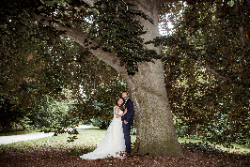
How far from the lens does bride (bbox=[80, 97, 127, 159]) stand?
6160 mm

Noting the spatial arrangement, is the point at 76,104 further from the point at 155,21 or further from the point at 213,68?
the point at 213,68

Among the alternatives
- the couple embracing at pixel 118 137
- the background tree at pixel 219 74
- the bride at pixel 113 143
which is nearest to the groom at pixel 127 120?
the couple embracing at pixel 118 137

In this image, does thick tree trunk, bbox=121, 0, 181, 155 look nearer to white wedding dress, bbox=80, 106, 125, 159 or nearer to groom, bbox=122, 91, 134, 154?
groom, bbox=122, 91, 134, 154

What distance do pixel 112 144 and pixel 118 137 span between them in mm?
287

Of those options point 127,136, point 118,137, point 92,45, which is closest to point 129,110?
point 127,136

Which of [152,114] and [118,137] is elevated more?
[152,114]

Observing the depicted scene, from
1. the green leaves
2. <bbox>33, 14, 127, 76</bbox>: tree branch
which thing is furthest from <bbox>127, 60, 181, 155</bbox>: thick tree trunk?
the green leaves

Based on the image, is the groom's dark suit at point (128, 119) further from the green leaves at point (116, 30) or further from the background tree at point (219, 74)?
the green leaves at point (116, 30)

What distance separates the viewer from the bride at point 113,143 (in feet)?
20.2

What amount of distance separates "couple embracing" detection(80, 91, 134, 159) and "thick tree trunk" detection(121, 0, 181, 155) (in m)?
0.33

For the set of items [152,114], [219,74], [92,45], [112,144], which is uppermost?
[92,45]

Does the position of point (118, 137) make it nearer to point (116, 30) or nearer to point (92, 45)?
point (92, 45)

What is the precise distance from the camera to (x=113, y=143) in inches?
247

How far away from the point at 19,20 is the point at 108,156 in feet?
15.6
